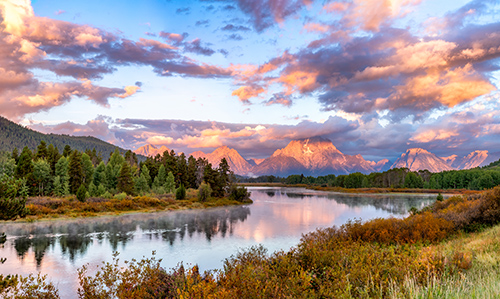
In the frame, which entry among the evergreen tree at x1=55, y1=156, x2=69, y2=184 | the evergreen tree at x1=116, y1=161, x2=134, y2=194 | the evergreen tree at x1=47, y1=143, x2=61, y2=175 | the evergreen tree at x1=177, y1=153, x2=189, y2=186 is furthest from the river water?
the evergreen tree at x1=177, y1=153, x2=189, y2=186

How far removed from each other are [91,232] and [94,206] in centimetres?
1713

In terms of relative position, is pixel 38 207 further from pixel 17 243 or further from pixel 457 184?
pixel 457 184

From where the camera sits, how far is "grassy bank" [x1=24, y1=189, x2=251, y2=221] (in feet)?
128

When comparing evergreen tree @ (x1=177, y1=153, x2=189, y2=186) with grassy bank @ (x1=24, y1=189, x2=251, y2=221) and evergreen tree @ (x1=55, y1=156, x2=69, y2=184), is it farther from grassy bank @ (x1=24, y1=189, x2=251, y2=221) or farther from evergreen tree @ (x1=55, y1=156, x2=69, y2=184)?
evergreen tree @ (x1=55, y1=156, x2=69, y2=184)

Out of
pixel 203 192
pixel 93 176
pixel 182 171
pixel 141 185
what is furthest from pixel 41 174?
pixel 182 171

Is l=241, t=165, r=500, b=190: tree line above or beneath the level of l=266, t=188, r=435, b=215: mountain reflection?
above

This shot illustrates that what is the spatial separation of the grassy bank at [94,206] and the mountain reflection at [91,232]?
328 centimetres

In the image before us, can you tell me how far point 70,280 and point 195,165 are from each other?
7715 centimetres

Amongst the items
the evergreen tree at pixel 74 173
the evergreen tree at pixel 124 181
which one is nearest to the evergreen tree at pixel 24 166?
the evergreen tree at pixel 74 173

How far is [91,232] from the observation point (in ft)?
95.1

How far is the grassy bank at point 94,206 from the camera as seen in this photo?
1535 inches

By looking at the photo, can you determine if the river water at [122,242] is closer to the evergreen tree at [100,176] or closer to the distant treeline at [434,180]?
the evergreen tree at [100,176]

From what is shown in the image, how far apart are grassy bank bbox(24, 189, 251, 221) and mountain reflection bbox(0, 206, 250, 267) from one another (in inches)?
129

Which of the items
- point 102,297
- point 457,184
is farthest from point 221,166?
point 457,184
